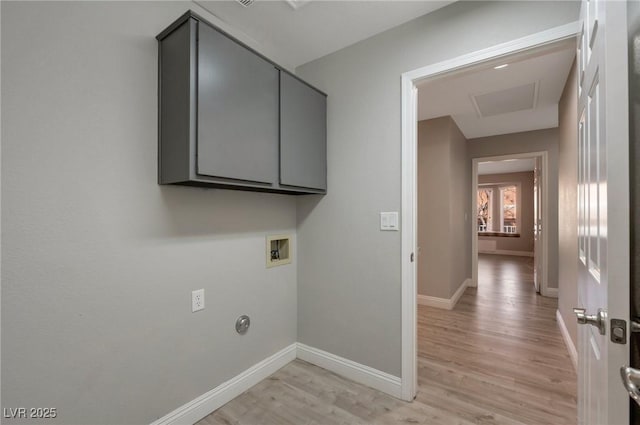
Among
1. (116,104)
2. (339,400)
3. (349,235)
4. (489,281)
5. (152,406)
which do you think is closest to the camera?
(116,104)

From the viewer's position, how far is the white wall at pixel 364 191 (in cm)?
179

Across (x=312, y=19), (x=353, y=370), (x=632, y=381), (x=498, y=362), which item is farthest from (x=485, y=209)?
(x=632, y=381)

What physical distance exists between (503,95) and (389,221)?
226 cm

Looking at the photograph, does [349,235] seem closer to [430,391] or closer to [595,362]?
[430,391]

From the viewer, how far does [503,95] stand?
119 inches

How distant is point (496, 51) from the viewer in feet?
5.20

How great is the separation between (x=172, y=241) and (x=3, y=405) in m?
0.85

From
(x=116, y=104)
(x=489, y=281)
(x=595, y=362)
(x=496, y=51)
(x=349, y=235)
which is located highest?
(x=496, y=51)

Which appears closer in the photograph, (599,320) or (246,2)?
(599,320)

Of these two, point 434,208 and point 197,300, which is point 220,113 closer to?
point 197,300

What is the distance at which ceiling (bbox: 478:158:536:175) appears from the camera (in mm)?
7008

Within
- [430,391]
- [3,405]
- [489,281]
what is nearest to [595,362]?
[430,391]

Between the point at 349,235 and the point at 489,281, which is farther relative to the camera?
the point at 489,281

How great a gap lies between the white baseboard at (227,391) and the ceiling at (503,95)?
2.27 m
